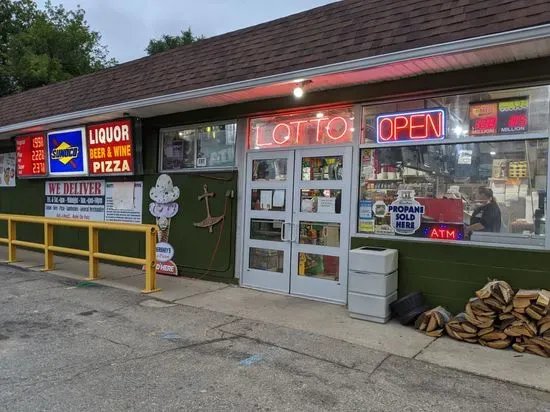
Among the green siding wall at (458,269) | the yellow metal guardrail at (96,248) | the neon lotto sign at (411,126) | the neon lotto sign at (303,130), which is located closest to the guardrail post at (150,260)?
the yellow metal guardrail at (96,248)

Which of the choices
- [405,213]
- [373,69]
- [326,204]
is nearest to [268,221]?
[326,204]

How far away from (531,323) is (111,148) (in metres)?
7.78

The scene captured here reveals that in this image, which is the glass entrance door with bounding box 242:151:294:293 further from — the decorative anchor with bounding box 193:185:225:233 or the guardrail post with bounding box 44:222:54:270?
the guardrail post with bounding box 44:222:54:270

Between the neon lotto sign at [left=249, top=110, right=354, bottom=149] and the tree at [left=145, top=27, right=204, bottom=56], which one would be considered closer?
the neon lotto sign at [left=249, top=110, right=354, bottom=149]

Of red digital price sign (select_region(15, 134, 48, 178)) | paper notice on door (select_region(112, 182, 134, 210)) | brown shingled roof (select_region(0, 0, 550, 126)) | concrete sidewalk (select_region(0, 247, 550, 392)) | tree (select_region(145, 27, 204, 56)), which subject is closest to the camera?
concrete sidewalk (select_region(0, 247, 550, 392))

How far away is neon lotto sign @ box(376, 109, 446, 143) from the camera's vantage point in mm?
5930

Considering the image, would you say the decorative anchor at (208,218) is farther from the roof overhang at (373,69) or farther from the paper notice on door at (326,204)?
the paper notice on door at (326,204)

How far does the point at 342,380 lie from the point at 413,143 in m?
3.26

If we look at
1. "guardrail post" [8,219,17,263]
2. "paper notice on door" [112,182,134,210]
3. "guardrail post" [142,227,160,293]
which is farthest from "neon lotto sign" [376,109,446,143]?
"guardrail post" [8,219,17,263]

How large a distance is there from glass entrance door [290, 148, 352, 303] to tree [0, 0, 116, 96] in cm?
2174

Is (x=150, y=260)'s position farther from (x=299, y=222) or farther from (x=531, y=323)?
(x=531, y=323)

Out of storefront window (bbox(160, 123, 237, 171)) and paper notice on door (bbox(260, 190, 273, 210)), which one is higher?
storefront window (bbox(160, 123, 237, 171))

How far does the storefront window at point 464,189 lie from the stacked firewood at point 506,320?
28.7 inches

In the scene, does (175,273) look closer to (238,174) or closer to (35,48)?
(238,174)
